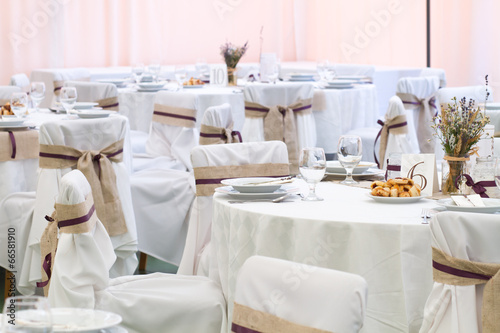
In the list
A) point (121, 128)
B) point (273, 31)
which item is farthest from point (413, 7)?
point (121, 128)

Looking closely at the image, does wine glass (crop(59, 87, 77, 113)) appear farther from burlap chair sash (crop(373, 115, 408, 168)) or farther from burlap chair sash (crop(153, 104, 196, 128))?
burlap chair sash (crop(373, 115, 408, 168))

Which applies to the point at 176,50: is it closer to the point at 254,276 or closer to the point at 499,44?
the point at 499,44

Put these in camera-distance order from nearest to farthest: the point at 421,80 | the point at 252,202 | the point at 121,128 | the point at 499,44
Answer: the point at 252,202, the point at 121,128, the point at 421,80, the point at 499,44

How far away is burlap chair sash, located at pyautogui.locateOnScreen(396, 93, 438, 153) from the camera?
5758 millimetres

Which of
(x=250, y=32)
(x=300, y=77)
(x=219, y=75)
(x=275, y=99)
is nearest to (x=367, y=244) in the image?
(x=275, y=99)

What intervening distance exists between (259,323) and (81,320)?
1.28 ft

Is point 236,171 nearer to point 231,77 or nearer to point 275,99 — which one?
point 275,99

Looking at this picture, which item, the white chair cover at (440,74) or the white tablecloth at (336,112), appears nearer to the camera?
the white tablecloth at (336,112)

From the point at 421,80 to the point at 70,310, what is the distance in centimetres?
472

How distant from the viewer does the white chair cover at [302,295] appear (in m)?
1.48

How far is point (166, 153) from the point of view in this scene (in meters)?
5.18

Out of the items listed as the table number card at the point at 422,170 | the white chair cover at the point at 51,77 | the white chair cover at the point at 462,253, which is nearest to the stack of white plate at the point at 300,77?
the white chair cover at the point at 51,77

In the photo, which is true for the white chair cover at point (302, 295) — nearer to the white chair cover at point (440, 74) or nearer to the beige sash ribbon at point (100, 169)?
the beige sash ribbon at point (100, 169)

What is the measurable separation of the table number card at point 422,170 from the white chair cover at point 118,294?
0.79 metres
